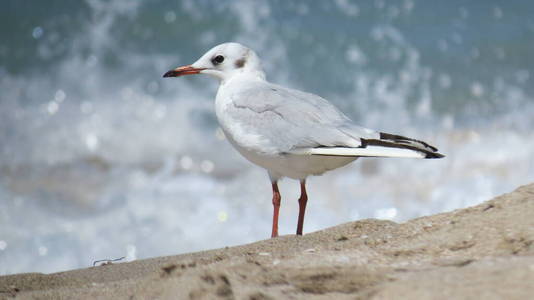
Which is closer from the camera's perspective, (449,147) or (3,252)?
(3,252)

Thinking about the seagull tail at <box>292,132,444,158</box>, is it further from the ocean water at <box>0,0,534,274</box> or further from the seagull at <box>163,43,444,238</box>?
the ocean water at <box>0,0,534,274</box>

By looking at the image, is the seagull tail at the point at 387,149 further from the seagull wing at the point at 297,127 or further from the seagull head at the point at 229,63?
the seagull head at the point at 229,63

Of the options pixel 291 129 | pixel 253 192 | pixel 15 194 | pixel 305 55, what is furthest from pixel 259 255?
pixel 305 55

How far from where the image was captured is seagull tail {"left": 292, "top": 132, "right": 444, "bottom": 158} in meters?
3.49

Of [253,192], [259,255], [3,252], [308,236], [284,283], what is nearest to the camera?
[284,283]

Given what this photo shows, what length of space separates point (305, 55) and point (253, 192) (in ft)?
10.5

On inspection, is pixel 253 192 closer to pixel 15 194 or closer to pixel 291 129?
pixel 15 194

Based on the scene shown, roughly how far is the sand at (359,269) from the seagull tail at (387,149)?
0.91 feet

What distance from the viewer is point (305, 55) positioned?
1041cm

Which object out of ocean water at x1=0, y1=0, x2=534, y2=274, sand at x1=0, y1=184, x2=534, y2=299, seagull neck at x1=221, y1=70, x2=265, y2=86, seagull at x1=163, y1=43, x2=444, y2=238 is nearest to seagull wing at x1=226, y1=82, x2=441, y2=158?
seagull at x1=163, y1=43, x2=444, y2=238

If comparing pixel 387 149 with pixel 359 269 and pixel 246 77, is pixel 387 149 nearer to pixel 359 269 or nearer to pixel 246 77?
pixel 359 269

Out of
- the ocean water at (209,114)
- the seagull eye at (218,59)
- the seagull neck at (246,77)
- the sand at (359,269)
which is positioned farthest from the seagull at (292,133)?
the ocean water at (209,114)

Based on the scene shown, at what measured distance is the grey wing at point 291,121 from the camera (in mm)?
3910

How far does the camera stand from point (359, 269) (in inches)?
102
